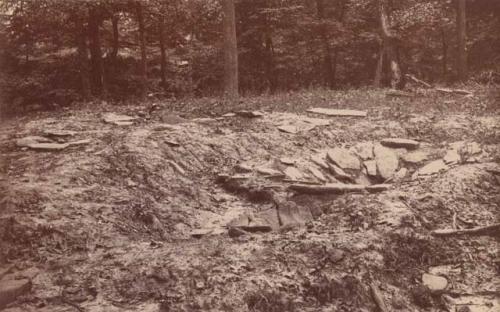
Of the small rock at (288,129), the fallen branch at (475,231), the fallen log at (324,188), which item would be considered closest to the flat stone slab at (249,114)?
the small rock at (288,129)

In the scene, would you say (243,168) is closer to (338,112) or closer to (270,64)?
(338,112)

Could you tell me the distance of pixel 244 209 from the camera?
24.8ft

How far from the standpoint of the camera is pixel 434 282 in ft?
19.6

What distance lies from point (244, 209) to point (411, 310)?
9.45ft

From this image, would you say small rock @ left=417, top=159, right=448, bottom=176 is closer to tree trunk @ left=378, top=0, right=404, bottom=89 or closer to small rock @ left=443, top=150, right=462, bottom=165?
small rock @ left=443, top=150, right=462, bottom=165

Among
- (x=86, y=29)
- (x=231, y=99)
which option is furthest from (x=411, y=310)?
(x=86, y=29)

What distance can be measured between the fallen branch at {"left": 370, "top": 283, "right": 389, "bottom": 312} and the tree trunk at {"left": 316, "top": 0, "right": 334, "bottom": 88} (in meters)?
14.0

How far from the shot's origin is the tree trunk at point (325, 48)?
61.6 ft

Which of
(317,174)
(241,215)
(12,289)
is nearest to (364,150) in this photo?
(317,174)

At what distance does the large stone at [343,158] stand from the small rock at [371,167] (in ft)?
0.48

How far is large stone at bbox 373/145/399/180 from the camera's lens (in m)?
8.68

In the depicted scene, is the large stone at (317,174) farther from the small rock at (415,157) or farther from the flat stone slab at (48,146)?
the flat stone slab at (48,146)

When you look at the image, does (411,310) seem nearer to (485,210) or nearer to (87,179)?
(485,210)

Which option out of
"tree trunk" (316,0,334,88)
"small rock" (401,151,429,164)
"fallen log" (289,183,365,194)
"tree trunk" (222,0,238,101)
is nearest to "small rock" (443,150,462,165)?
"small rock" (401,151,429,164)
